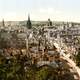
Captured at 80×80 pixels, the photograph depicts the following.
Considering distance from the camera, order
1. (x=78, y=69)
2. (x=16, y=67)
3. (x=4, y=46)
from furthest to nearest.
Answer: (x=4, y=46)
(x=78, y=69)
(x=16, y=67)

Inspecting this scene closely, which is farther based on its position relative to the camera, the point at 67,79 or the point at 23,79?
the point at 67,79

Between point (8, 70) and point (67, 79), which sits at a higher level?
point (8, 70)

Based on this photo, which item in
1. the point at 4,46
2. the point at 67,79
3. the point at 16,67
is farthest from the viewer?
the point at 4,46

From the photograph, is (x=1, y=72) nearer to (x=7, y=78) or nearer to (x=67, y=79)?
(x=7, y=78)

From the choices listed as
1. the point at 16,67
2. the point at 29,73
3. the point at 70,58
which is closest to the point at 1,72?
the point at 16,67

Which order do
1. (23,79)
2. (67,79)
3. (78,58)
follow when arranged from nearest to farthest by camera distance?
(23,79) < (67,79) < (78,58)

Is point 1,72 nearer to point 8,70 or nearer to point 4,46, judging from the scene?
point 8,70

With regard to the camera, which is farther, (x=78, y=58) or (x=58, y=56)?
(x=58, y=56)

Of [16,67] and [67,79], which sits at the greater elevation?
[16,67]

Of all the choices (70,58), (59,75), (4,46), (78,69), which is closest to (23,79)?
(59,75)
